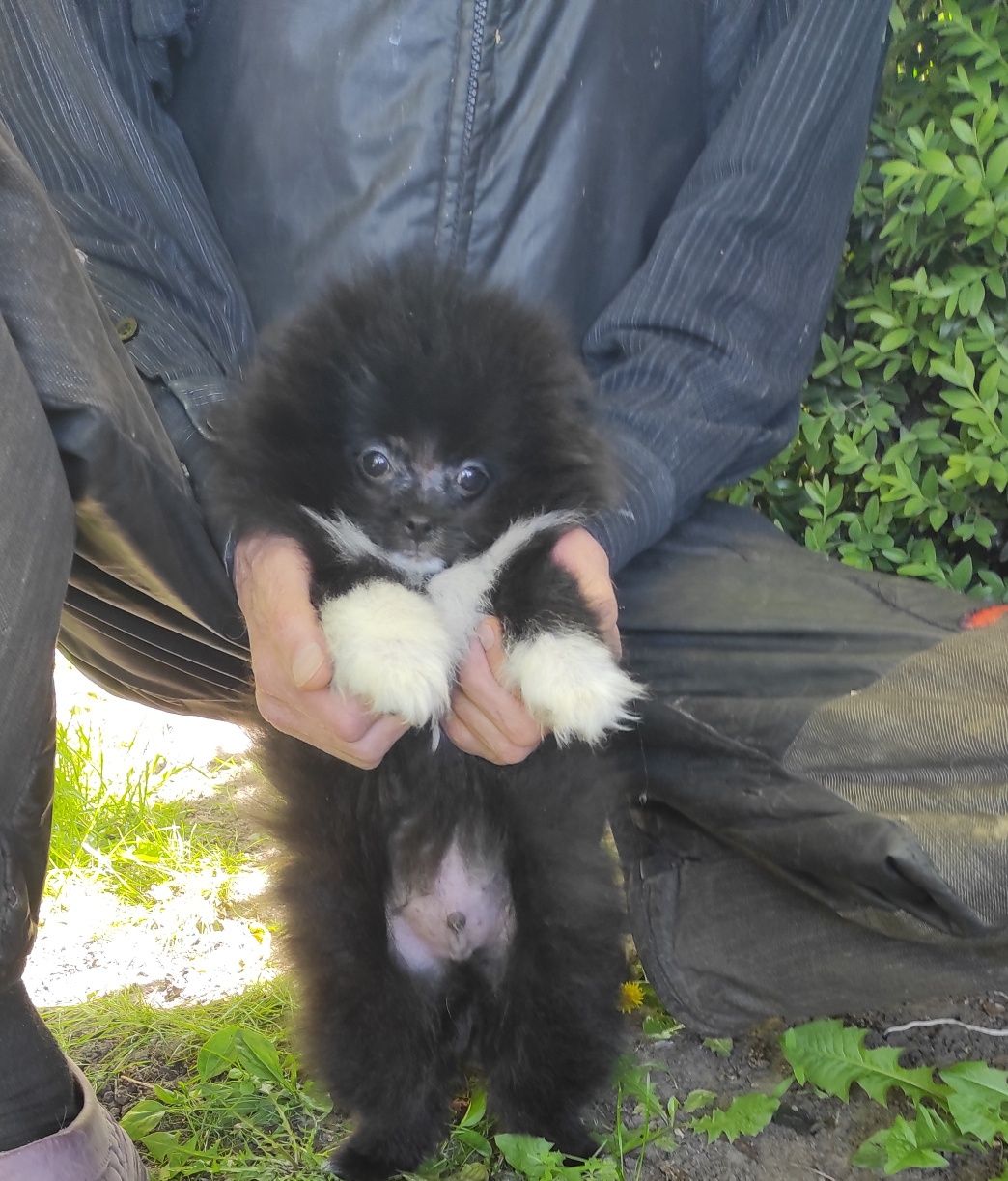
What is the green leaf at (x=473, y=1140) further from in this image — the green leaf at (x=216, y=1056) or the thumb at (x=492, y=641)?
the thumb at (x=492, y=641)

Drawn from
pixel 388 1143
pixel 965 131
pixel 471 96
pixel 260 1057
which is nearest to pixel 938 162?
pixel 965 131

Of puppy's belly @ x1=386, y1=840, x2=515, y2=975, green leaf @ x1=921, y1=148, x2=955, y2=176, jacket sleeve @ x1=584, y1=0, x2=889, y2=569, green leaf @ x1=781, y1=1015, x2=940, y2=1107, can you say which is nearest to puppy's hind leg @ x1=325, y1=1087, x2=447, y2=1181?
puppy's belly @ x1=386, y1=840, x2=515, y2=975

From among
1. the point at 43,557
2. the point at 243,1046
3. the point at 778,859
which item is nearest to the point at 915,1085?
the point at 778,859

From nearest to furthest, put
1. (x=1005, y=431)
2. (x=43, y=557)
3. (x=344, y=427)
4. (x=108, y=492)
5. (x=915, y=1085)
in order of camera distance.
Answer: (x=43, y=557)
(x=108, y=492)
(x=344, y=427)
(x=915, y=1085)
(x=1005, y=431)

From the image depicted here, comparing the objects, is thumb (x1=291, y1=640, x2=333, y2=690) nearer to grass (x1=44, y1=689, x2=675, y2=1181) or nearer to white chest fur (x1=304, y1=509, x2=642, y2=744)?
white chest fur (x1=304, y1=509, x2=642, y2=744)

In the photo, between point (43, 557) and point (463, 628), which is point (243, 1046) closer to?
point (463, 628)

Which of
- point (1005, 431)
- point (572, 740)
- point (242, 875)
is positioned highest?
point (1005, 431)

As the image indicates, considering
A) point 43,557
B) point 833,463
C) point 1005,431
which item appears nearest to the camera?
point 43,557
